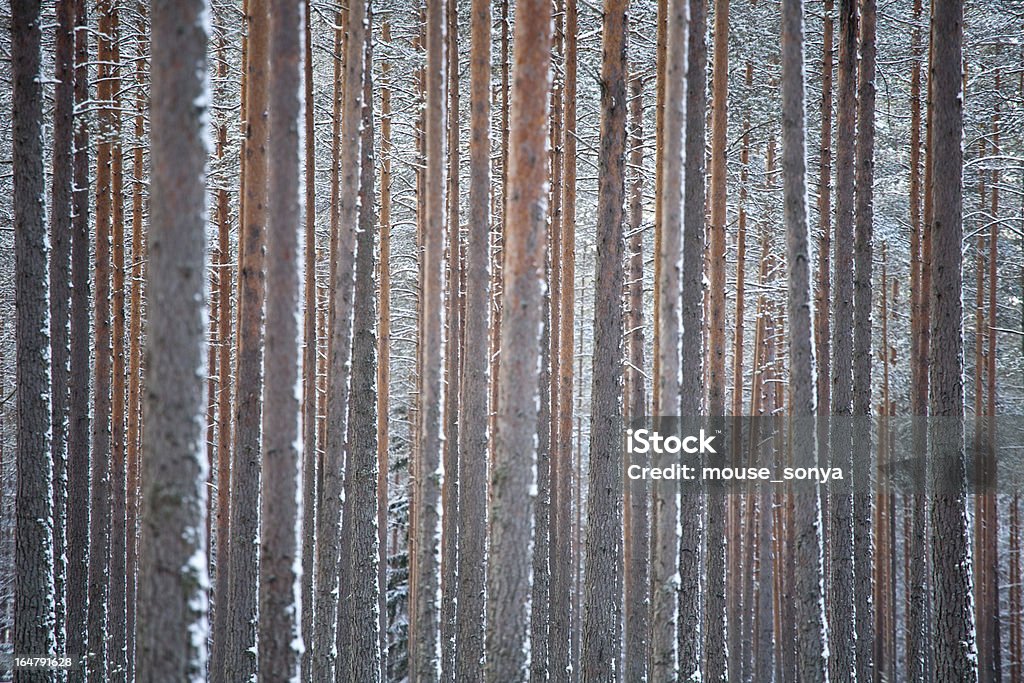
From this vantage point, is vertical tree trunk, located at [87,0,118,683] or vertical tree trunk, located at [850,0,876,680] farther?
vertical tree trunk, located at [87,0,118,683]

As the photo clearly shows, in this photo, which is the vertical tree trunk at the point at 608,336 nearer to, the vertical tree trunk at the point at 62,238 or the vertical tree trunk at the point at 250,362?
the vertical tree trunk at the point at 250,362

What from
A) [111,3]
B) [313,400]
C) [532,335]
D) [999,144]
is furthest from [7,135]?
[999,144]

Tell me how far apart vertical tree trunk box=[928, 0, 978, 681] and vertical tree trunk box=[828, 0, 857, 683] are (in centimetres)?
139

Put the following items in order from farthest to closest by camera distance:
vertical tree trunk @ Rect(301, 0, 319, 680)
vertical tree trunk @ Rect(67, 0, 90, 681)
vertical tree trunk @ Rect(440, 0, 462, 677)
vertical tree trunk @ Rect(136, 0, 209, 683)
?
vertical tree trunk @ Rect(440, 0, 462, 677), vertical tree trunk @ Rect(301, 0, 319, 680), vertical tree trunk @ Rect(67, 0, 90, 681), vertical tree trunk @ Rect(136, 0, 209, 683)

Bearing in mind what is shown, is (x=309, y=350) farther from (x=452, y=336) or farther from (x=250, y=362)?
(x=250, y=362)

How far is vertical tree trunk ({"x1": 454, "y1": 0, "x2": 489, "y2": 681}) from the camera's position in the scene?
1028cm

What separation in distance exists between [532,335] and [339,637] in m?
7.13

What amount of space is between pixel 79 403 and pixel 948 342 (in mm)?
11527

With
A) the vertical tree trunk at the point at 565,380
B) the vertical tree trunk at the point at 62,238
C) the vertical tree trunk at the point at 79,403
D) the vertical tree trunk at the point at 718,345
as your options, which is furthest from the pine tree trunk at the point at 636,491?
the vertical tree trunk at the point at 79,403

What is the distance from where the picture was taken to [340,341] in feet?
35.4

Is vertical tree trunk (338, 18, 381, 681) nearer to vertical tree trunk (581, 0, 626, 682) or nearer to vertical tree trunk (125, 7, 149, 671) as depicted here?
vertical tree trunk (581, 0, 626, 682)

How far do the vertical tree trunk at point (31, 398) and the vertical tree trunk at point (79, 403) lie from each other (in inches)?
114

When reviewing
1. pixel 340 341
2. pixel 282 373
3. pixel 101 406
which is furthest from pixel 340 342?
pixel 101 406

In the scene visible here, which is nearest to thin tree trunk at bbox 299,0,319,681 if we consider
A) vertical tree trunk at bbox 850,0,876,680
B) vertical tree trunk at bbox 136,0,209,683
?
vertical tree trunk at bbox 136,0,209,683
